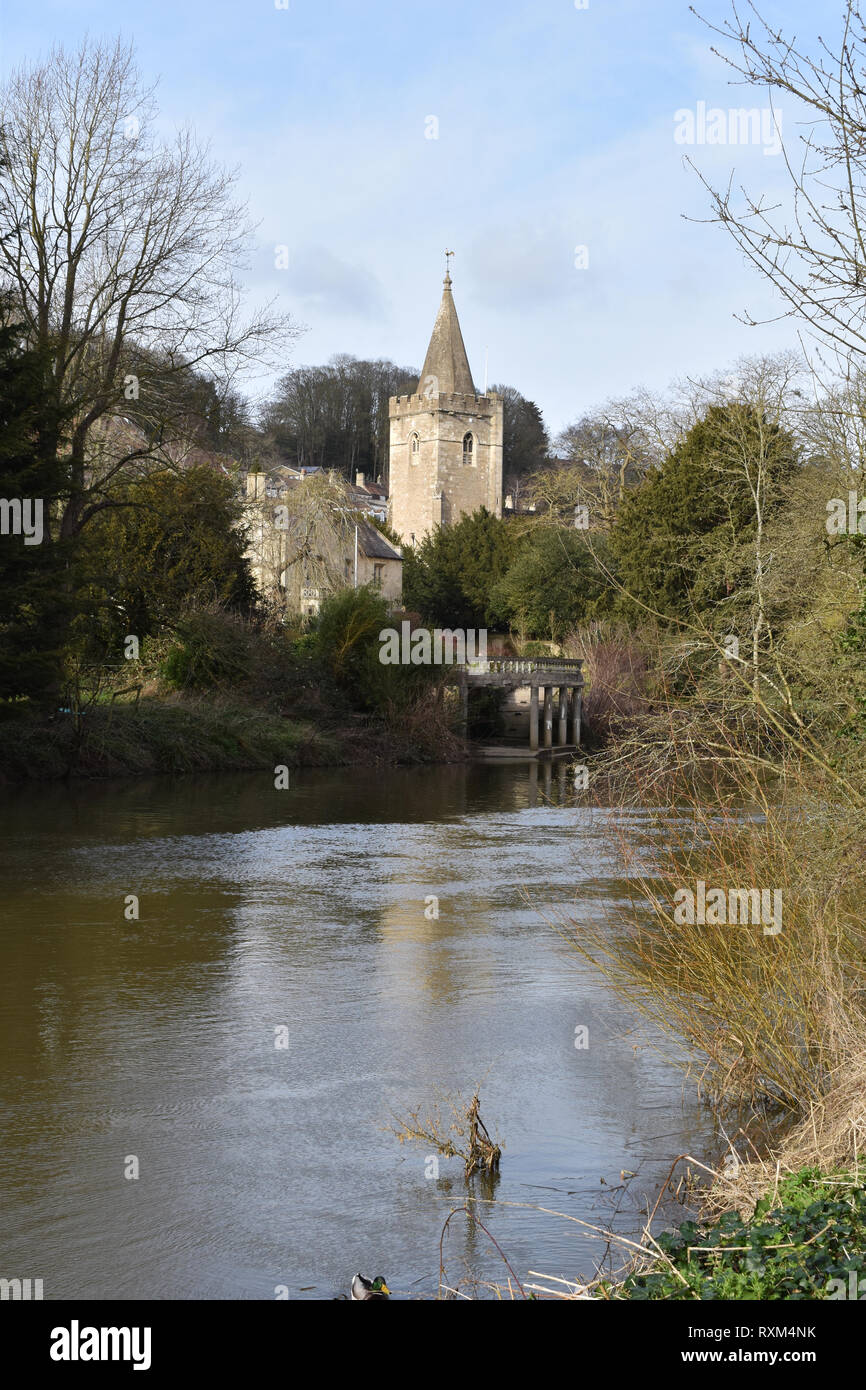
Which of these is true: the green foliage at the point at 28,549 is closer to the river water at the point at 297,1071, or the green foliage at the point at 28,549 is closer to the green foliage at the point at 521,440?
the river water at the point at 297,1071

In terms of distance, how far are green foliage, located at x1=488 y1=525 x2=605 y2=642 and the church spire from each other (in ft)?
96.6

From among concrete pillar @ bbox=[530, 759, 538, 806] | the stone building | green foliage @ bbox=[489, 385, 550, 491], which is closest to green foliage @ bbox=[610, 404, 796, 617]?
concrete pillar @ bbox=[530, 759, 538, 806]

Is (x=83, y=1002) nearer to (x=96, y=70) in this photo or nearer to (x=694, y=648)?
(x=694, y=648)

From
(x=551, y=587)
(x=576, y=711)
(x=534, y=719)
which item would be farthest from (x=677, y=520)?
(x=551, y=587)

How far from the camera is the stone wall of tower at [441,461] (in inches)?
3191

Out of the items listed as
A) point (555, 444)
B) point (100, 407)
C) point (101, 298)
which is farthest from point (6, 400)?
point (555, 444)

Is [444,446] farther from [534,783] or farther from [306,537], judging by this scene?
[534,783]

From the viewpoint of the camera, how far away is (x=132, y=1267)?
21.1 feet

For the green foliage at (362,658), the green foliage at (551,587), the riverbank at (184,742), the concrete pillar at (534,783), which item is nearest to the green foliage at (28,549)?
the riverbank at (184,742)

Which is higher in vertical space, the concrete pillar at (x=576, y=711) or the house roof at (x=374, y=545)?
the house roof at (x=374, y=545)

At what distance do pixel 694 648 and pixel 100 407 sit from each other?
21790 millimetres

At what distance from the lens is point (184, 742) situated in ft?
96.6

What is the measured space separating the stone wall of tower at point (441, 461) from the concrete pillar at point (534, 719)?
4065cm

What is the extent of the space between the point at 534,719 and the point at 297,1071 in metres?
31.4
